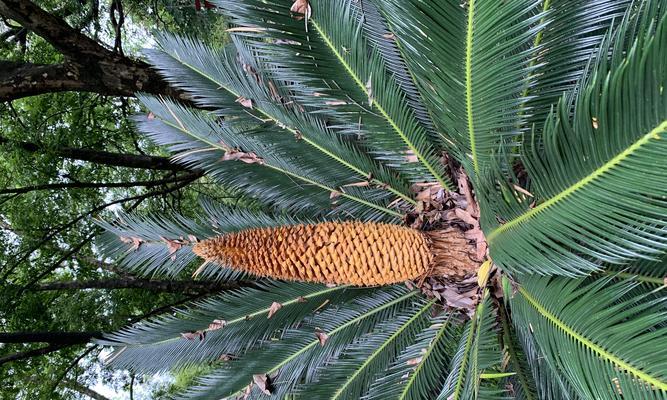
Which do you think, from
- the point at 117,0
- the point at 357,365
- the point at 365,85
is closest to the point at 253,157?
the point at 365,85

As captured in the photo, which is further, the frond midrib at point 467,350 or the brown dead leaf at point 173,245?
the brown dead leaf at point 173,245

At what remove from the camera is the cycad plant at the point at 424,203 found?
1340 mm

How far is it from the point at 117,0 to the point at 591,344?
567 centimetres

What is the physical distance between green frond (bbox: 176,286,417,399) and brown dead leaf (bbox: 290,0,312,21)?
1.49 meters

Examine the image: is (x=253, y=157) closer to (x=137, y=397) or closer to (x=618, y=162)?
(x=618, y=162)

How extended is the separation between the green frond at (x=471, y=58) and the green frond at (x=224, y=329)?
133 cm

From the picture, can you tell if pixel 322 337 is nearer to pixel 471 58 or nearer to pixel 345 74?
pixel 345 74

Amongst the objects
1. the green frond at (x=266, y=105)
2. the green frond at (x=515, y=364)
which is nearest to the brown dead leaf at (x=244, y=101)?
the green frond at (x=266, y=105)

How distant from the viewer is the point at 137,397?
8750 millimetres

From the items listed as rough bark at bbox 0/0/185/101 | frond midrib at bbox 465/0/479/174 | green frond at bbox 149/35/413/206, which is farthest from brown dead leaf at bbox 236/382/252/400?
rough bark at bbox 0/0/185/101

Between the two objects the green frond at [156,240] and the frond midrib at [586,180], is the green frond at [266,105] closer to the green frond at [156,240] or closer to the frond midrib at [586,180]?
the green frond at [156,240]

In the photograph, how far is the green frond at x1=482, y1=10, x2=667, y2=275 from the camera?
1.05 meters

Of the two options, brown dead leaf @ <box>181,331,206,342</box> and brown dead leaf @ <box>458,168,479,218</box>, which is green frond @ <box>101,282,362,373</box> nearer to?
brown dead leaf @ <box>181,331,206,342</box>

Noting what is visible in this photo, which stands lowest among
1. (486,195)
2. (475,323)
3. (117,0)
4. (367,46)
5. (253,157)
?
(475,323)
